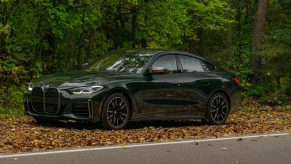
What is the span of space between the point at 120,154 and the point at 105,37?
58.1 feet

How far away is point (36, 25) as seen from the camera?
20047 mm

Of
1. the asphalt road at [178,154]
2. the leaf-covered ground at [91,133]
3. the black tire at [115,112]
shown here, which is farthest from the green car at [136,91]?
the asphalt road at [178,154]

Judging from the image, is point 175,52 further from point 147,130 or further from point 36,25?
point 36,25

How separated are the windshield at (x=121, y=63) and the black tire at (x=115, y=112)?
0.89 metres

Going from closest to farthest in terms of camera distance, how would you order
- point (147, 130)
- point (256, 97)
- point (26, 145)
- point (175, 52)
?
point (26, 145), point (147, 130), point (175, 52), point (256, 97)

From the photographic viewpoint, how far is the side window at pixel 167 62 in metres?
13.2

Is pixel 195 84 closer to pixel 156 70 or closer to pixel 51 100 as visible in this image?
pixel 156 70

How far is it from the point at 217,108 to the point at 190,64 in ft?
4.01

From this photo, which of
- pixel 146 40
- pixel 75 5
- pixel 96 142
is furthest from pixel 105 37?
pixel 96 142

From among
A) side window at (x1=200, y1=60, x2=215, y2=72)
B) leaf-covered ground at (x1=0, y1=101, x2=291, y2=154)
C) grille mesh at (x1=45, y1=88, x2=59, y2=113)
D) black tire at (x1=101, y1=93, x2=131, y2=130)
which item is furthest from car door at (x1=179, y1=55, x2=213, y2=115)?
grille mesh at (x1=45, y1=88, x2=59, y2=113)

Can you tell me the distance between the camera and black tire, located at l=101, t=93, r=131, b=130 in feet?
38.4

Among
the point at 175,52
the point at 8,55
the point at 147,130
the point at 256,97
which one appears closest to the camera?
the point at 147,130

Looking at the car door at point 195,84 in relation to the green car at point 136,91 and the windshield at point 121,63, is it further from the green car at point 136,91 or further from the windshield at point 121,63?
the windshield at point 121,63

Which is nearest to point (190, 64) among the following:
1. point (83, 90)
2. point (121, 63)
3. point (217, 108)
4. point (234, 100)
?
point (217, 108)
